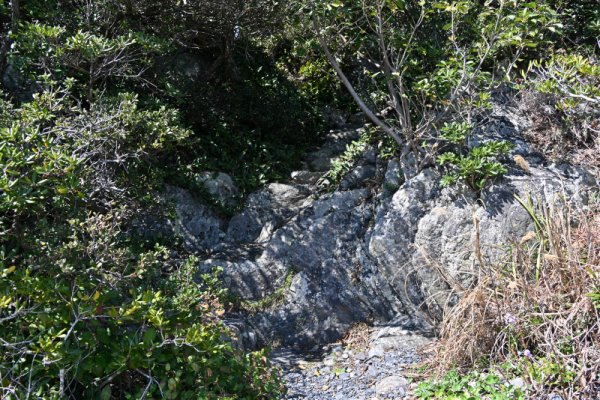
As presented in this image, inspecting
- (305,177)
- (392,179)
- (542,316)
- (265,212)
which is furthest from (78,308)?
(305,177)

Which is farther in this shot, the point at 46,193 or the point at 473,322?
the point at 473,322

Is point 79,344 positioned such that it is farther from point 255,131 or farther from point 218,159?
point 255,131

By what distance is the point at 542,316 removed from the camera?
4.14 m

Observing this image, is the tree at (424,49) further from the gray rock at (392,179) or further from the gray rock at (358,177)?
the gray rock at (358,177)

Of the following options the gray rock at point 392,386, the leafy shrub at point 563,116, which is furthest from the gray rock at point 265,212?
the leafy shrub at point 563,116

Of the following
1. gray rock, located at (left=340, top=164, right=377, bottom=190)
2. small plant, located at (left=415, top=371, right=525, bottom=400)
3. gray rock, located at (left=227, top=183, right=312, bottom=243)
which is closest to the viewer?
small plant, located at (left=415, top=371, right=525, bottom=400)

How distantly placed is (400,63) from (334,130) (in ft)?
6.66

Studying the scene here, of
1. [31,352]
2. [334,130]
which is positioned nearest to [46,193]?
[31,352]

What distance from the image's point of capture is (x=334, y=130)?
7496mm

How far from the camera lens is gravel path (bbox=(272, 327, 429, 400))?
450 cm

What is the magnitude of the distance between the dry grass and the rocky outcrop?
275 mm

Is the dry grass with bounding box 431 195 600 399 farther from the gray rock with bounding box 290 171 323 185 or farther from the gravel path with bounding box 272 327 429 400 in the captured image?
the gray rock with bounding box 290 171 323 185

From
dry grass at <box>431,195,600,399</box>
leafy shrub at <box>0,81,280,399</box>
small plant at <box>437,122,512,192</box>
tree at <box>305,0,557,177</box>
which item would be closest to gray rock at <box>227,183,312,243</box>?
tree at <box>305,0,557,177</box>

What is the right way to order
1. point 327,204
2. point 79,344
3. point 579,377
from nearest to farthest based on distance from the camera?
1. point 79,344
2. point 579,377
3. point 327,204
